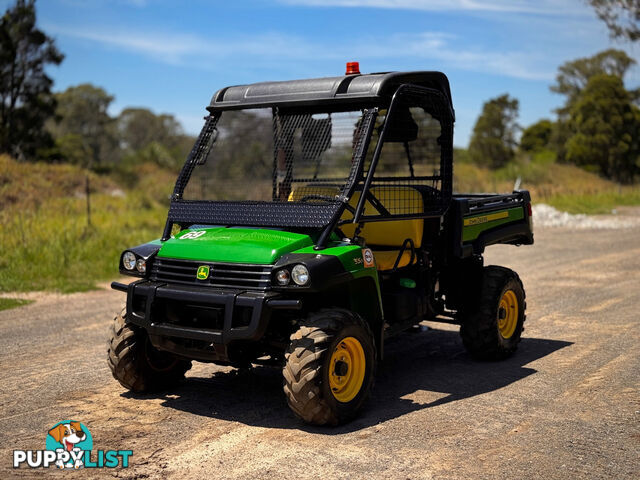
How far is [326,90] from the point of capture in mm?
5988

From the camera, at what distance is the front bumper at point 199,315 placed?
5012mm

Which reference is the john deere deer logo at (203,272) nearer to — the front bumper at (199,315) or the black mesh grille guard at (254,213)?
the front bumper at (199,315)

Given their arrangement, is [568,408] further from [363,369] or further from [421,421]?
[363,369]

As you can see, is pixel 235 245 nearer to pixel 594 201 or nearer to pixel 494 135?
pixel 594 201

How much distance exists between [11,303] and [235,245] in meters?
6.22

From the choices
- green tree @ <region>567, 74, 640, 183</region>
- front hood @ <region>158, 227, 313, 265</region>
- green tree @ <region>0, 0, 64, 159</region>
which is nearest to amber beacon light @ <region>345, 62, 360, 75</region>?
front hood @ <region>158, 227, 313, 265</region>

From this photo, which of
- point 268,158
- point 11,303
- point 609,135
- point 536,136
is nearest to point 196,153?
point 268,158

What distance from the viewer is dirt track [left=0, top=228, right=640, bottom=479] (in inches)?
178

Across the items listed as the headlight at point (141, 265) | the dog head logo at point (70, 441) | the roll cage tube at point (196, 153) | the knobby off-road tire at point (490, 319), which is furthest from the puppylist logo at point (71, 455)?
the knobby off-road tire at point (490, 319)

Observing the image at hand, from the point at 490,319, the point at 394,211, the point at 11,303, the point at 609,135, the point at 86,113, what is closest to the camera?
the point at 394,211

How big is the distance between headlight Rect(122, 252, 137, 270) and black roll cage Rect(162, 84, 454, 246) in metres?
0.35

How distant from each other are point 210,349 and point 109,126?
A: 75583mm

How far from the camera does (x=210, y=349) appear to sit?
5324 mm

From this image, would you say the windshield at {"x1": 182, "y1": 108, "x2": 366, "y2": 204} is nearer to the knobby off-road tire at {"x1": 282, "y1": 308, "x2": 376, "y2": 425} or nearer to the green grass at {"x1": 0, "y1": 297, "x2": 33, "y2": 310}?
the knobby off-road tire at {"x1": 282, "y1": 308, "x2": 376, "y2": 425}
